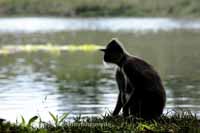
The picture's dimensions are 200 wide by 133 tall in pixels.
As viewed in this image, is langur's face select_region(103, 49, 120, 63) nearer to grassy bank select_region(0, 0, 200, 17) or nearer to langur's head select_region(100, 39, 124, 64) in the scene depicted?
langur's head select_region(100, 39, 124, 64)

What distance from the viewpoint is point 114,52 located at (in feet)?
25.3

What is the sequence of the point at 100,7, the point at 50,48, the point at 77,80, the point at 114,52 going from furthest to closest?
the point at 100,7
the point at 50,48
the point at 77,80
the point at 114,52

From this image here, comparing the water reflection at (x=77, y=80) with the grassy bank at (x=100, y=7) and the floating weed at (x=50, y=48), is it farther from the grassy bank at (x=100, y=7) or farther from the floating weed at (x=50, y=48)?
the grassy bank at (x=100, y=7)

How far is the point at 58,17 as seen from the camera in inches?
2768

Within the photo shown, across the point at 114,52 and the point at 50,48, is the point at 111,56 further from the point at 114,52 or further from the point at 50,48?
the point at 50,48

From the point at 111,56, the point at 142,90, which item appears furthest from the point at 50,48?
the point at 142,90

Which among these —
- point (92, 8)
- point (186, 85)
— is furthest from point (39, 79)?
point (92, 8)

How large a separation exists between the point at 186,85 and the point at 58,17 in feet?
180

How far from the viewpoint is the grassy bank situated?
62081 mm

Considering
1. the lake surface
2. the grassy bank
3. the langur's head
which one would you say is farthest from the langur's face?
the grassy bank

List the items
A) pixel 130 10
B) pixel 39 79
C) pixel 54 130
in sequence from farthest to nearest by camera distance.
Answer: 1. pixel 130 10
2. pixel 39 79
3. pixel 54 130

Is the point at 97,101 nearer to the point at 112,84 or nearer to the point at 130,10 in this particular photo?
the point at 112,84

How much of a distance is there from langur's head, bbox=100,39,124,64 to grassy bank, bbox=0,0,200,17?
166ft

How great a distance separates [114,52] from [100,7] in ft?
208
